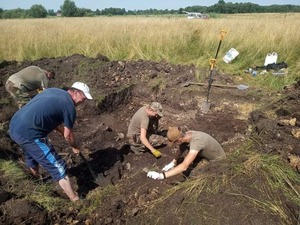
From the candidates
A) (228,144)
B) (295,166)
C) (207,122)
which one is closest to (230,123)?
(207,122)

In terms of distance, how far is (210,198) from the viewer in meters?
3.49

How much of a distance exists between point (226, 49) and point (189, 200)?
8450 millimetres

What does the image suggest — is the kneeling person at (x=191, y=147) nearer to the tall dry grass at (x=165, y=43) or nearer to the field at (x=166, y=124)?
the field at (x=166, y=124)

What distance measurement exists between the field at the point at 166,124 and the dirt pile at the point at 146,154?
0.02m

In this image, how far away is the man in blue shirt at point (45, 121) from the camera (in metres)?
3.59

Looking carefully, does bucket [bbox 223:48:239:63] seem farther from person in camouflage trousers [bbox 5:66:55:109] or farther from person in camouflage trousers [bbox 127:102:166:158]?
person in camouflage trousers [bbox 5:66:55:109]

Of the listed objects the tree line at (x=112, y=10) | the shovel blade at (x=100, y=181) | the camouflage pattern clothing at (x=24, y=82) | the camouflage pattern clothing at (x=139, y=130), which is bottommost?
the tree line at (x=112, y=10)

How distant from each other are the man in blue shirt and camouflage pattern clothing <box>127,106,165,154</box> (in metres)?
1.53

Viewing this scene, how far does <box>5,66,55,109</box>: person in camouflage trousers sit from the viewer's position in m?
6.20

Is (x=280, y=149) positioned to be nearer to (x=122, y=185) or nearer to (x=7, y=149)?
(x=122, y=185)

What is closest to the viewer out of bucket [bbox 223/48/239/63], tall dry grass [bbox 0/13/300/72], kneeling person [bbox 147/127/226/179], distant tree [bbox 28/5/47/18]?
kneeling person [bbox 147/127/226/179]

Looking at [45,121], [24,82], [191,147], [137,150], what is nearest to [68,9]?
[24,82]

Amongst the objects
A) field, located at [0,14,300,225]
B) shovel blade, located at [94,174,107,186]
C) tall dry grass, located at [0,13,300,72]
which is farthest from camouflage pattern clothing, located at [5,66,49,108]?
tall dry grass, located at [0,13,300,72]

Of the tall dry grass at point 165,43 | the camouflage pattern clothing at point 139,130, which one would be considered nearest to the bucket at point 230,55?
the tall dry grass at point 165,43
